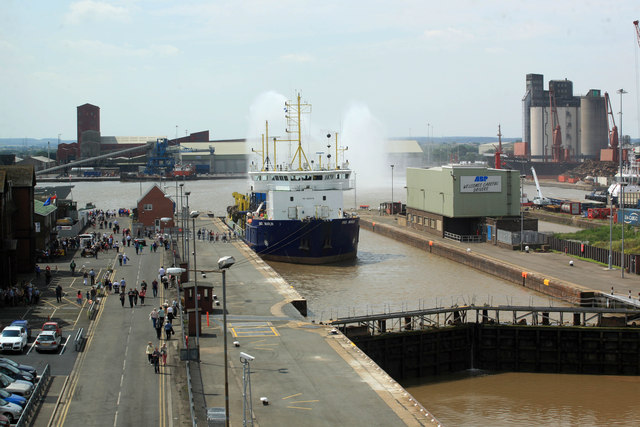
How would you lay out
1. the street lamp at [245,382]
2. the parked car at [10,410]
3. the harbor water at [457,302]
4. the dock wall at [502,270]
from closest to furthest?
the street lamp at [245,382], the parked car at [10,410], the harbor water at [457,302], the dock wall at [502,270]

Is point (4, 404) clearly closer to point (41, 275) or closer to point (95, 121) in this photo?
point (41, 275)

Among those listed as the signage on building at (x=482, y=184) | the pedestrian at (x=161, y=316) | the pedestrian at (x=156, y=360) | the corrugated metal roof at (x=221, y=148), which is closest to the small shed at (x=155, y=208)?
the signage on building at (x=482, y=184)

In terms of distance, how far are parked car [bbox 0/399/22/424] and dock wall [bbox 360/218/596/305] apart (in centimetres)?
2427

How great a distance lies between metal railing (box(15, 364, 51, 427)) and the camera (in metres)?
18.5

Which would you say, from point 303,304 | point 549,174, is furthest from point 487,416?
point 549,174

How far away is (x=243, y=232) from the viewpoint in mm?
63094

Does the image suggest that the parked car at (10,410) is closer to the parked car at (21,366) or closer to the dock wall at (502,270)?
the parked car at (21,366)

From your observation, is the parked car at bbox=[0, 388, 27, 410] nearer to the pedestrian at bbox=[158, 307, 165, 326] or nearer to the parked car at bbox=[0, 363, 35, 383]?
the parked car at bbox=[0, 363, 35, 383]

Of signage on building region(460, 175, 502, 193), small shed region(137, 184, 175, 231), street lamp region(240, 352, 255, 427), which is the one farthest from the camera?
small shed region(137, 184, 175, 231)

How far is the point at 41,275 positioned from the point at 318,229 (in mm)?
17382

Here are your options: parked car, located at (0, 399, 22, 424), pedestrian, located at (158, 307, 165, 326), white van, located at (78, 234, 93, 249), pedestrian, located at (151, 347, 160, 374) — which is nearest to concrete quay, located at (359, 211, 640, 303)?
pedestrian, located at (158, 307, 165, 326)

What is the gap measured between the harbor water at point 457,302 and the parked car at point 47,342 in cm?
1056

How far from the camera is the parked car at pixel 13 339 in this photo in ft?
82.1

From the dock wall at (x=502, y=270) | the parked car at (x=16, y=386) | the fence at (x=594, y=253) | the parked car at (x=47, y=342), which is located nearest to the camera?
the parked car at (x=16, y=386)
